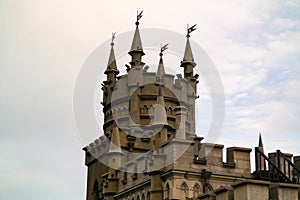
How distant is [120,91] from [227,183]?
72.4ft

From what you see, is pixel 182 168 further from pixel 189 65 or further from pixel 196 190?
pixel 189 65

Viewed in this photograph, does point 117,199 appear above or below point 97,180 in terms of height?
below

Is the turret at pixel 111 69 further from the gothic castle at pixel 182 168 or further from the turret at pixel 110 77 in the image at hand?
the gothic castle at pixel 182 168

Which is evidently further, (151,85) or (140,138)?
(151,85)

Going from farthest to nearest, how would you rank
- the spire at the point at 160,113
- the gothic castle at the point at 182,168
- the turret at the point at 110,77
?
the turret at the point at 110,77 < the spire at the point at 160,113 < the gothic castle at the point at 182,168

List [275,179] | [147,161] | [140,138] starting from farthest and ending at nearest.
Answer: [140,138] → [147,161] → [275,179]

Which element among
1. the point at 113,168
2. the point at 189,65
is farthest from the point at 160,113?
the point at 189,65

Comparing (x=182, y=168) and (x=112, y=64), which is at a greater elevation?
(x=112, y=64)

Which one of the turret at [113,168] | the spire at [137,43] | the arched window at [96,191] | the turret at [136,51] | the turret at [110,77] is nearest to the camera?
the turret at [113,168]

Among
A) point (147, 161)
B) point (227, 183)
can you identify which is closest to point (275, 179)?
point (227, 183)

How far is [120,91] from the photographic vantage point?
50.1 meters

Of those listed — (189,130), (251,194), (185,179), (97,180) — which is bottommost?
(251,194)

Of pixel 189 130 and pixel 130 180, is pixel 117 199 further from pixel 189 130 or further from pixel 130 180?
pixel 189 130

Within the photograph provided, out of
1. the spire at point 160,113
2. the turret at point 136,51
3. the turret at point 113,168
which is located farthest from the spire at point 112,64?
the spire at point 160,113
